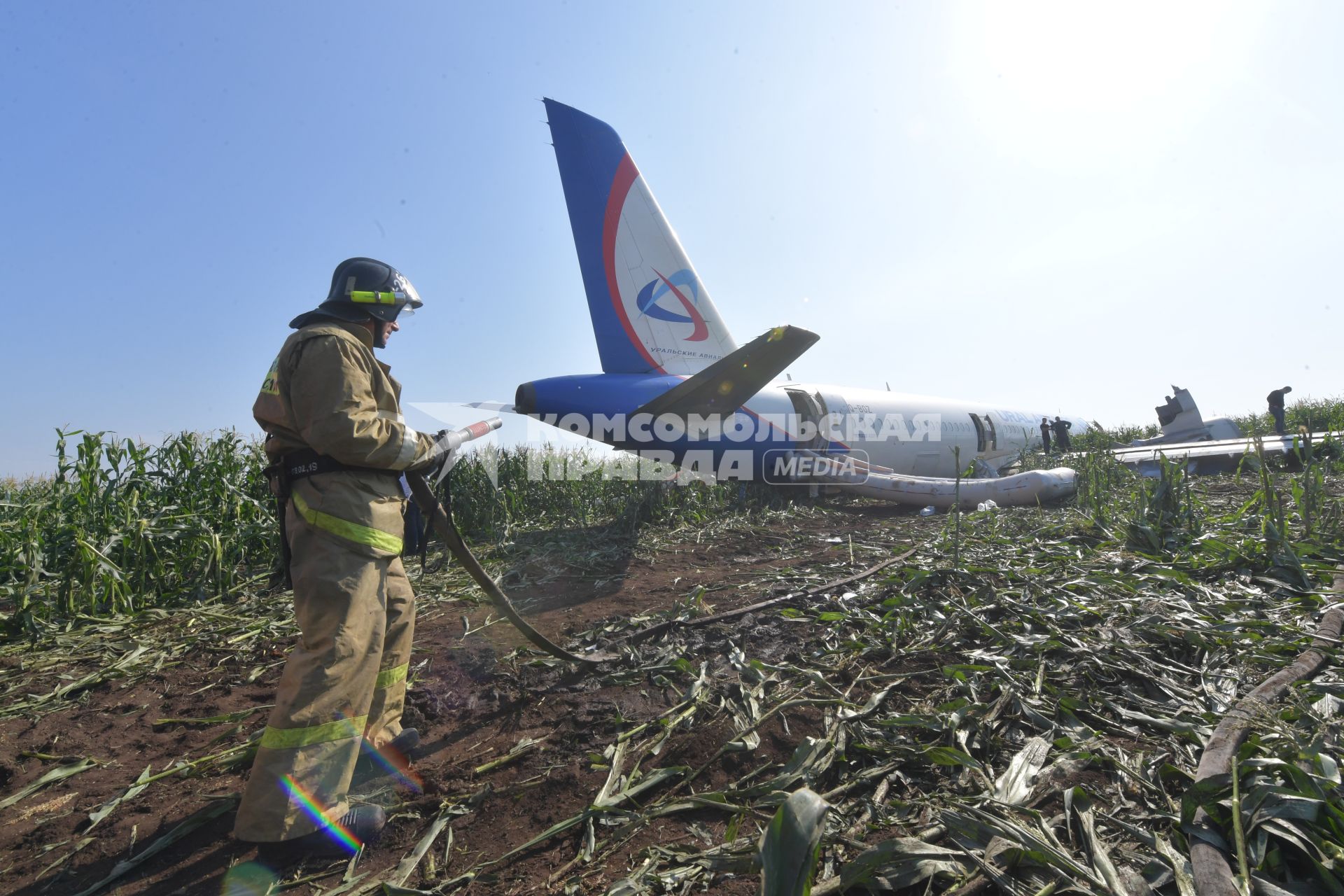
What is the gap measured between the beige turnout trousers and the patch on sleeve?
19.7 inches

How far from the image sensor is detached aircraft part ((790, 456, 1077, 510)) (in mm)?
9672

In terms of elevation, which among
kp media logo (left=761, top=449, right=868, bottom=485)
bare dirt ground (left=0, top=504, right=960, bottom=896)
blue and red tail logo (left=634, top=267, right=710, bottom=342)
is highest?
blue and red tail logo (left=634, top=267, right=710, bottom=342)

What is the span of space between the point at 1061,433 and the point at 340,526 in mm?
21845

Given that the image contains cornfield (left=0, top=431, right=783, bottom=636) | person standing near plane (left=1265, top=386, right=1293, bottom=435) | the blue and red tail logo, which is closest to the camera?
cornfield (left=0, top=431, right=783, bottom=636)

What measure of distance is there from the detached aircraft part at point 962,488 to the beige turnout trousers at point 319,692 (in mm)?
9235

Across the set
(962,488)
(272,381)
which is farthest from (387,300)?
(962,488)

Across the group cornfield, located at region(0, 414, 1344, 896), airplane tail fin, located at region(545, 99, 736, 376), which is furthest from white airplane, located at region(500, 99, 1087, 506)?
cornfield, located at region(0, 414, 1344, 896)

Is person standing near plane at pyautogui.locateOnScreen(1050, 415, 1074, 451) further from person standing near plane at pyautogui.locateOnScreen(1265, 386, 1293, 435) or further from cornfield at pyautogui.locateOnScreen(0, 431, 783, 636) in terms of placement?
cornfield at pyautogui.locateOnScreen(0, 431, 783, 636)

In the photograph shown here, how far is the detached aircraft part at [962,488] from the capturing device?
31.7 feet

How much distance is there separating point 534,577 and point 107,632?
3468mm

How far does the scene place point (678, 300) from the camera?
33.9 feet

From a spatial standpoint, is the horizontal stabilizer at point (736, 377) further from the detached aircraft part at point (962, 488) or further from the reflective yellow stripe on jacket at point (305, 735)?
the reflective yellow stripe on jacket at point (305, 735)

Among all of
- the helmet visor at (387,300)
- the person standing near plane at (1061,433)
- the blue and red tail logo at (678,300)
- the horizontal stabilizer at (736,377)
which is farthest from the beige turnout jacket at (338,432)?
the person standing near plane at (1061,433)

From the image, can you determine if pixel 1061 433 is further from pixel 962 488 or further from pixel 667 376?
pixel 667 376
